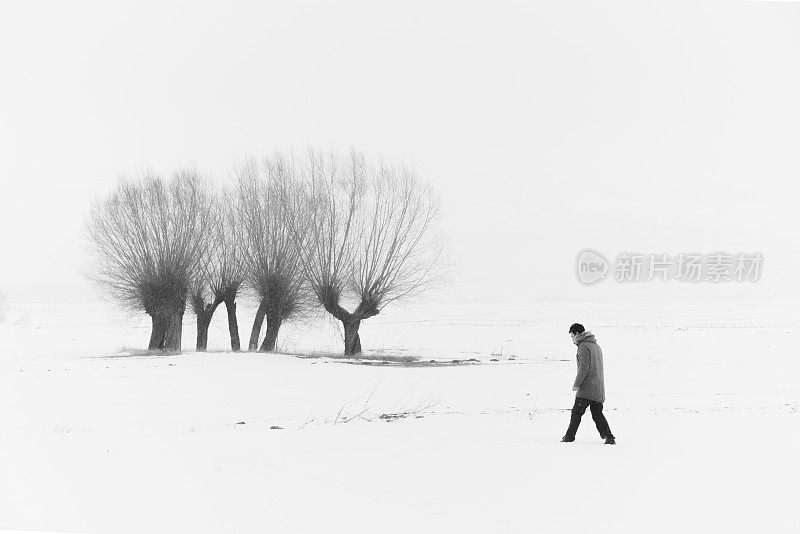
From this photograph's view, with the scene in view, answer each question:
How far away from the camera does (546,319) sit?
6425cm

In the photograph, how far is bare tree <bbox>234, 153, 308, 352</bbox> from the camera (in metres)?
32.5

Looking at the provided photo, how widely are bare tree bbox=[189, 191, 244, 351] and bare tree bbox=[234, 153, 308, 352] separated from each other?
1.46 feet

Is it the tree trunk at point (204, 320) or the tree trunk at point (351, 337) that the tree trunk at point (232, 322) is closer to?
the tree trunk at point (204, 320)

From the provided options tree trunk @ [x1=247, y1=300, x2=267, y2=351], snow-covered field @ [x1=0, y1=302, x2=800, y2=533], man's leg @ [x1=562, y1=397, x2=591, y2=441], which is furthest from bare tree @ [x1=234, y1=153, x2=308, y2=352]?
man's leg @ [x1=562, y1=397, x2=591, y2=441]

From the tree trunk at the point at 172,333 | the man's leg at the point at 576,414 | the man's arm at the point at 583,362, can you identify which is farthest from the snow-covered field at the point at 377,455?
the tree trunk at the point at 172,333

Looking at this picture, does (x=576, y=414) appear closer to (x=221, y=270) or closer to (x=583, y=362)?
(x=583, y=362)

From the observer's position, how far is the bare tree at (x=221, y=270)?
3275cm

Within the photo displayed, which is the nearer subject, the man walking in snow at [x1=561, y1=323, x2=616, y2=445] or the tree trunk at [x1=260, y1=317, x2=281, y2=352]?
the man walking in snow at [x1=561, y1=323, x2=616, y2=445]

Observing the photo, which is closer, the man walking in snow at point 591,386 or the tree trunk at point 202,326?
the man walking in snow at point 591,386

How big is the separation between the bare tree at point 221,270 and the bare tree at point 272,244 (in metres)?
0.44

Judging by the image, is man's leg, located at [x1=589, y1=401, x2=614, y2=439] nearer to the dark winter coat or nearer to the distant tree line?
the dark winter coat

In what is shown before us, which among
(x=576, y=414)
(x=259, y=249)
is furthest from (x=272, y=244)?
(x=576, y=414)

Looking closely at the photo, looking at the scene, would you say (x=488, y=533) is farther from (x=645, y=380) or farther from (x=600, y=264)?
(x=600, y=264)

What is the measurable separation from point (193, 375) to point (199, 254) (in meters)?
10.6
